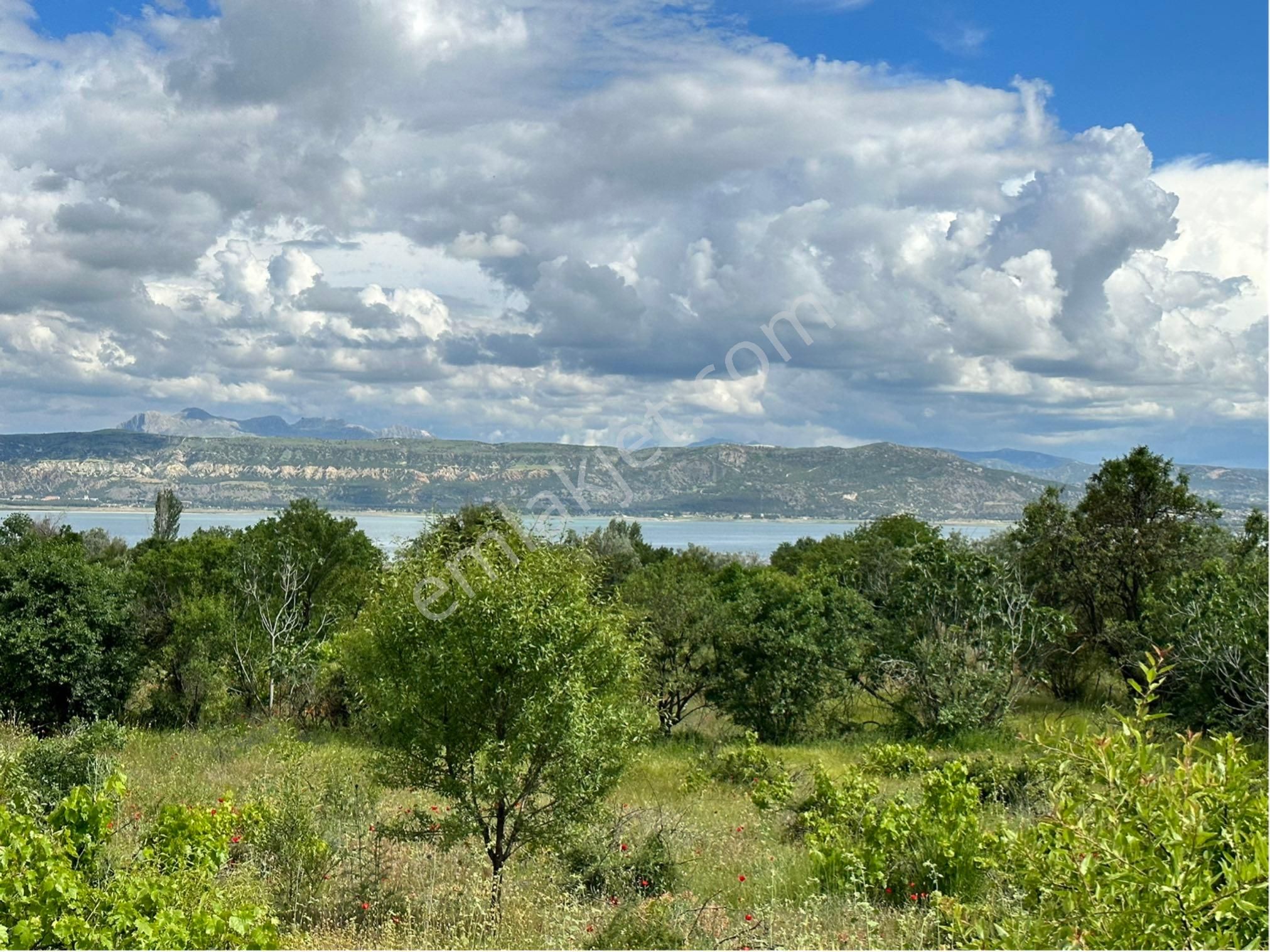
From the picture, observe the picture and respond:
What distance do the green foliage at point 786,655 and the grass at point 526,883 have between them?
904cm

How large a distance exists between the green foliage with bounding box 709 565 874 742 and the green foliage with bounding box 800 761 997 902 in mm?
17798

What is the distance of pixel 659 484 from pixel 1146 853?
72078 millimetres

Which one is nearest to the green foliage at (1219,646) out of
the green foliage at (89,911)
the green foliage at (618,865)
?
the green foliage at (618,865)

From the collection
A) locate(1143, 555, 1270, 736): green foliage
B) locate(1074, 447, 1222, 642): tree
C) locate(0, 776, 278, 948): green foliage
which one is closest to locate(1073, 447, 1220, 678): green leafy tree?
locate(1074, 447, 1222, 642): tree

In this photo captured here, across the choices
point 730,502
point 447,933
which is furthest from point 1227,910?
point 730,502

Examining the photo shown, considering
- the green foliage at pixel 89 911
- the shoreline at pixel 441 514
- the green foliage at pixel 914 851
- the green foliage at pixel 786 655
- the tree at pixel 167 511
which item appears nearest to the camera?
the green foliage at pixel 89 911

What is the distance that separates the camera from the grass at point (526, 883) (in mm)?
9516

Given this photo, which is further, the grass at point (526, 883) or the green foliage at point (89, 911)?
the grass at point (526, 883)

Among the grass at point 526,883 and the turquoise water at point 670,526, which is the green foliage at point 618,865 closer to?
the grass at point 526,883

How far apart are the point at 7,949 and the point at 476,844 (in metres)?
→ 8.59

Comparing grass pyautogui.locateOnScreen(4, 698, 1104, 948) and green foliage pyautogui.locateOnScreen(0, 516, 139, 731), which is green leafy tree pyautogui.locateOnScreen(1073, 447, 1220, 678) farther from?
green foliage pyautogui.locateOnScreen(0, 516, 139, 731)

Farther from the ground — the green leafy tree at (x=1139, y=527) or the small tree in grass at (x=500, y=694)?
the green leafy tree at (x=1139, y=527)

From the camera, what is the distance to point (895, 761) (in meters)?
21.4

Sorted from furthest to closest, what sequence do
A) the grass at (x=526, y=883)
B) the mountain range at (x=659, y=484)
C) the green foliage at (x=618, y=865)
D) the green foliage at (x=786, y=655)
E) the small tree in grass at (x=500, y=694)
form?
the mountain range at (x=659, y=484) < the green foliage at (x=786, y=655) < the green foliage at (x=618, y=865) < the small tree in grass at (x=500, y=694) < the grass at (x=526, y=883)
